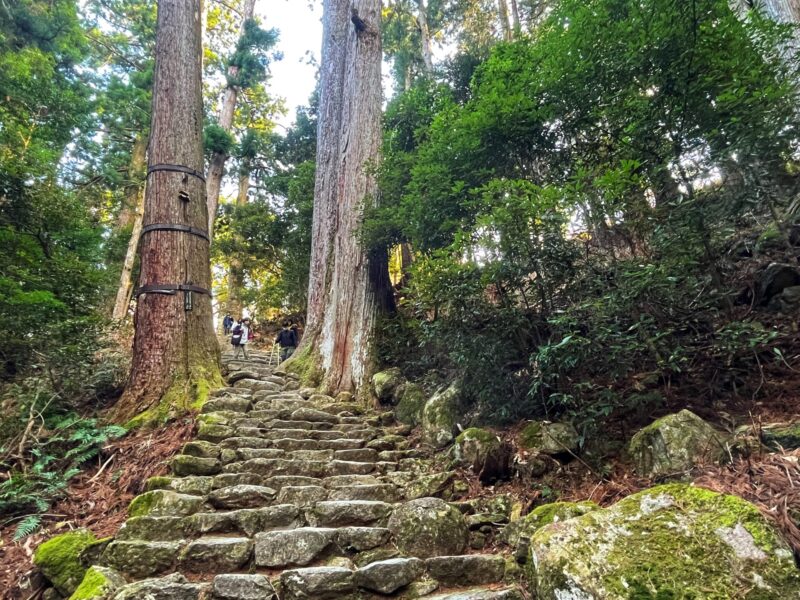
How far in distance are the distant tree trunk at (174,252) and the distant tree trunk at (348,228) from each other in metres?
1.81

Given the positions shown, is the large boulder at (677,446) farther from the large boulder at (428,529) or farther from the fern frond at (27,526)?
the fern frond at (27,526)

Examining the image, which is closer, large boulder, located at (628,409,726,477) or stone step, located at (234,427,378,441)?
large boulder, located at (628,409,726,477)

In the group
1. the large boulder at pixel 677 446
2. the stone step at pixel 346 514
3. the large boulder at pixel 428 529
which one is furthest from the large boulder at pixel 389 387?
the large boulder at pixel 677 446

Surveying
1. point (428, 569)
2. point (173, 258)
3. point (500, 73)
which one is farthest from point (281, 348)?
point (428, 569)

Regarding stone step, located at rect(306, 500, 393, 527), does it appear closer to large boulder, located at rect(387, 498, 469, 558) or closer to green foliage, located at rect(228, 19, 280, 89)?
large boulder, located at rect(387, 498, 469, 558)

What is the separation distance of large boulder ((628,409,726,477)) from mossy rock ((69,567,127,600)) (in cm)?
319

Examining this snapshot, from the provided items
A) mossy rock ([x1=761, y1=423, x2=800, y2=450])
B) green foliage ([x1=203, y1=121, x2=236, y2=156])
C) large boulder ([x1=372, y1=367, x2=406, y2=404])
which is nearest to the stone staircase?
large boulder ([x1=372, y1=367, x2=406, y2=404])

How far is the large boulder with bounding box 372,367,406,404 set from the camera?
5.90m

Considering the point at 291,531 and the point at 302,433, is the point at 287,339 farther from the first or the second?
the point at 291,531

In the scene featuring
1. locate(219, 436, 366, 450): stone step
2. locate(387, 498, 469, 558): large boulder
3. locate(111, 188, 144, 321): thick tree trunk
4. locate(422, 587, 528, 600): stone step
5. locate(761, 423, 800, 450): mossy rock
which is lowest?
locate(422, 587, 528, 600): stone step

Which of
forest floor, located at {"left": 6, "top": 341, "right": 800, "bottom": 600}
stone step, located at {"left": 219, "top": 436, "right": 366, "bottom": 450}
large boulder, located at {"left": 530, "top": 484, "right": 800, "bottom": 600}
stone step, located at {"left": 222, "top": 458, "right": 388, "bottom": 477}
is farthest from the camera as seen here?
stone step, located at {"left": 219, "top": 436, "right": 366, "bottom": 450}

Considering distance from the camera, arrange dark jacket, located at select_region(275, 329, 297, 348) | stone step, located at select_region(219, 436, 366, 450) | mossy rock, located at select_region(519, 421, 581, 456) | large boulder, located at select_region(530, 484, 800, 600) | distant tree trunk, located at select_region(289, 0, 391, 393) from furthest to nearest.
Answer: dark jacket, located at select_region(275, 329, 297, 348)
distant tree trunk, located at select_region(289, 0, 391, 393)
stone step, located at select_region(219, 436, 366, 450)
mossy rock, located at select_region(519, 421, 581, 456)
large boulder, located at select_region(530, 484, 800, 600)

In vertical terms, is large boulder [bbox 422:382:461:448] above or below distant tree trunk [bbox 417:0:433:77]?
below

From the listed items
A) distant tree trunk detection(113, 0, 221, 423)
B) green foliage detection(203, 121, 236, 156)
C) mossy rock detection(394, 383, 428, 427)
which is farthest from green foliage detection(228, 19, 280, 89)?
mossy rock detection(394, 383, 428, 427)
